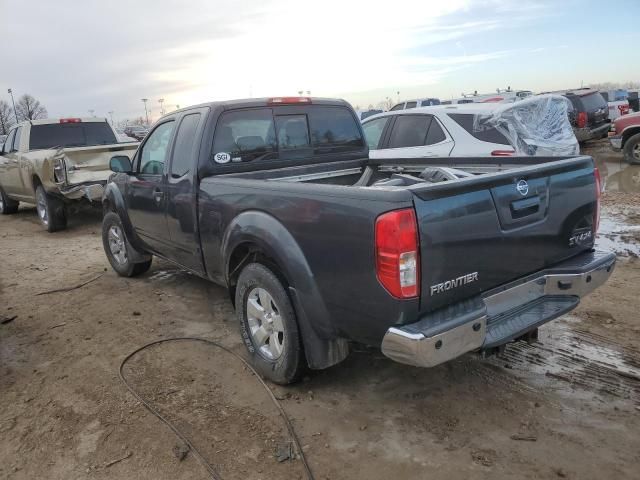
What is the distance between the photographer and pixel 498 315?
2.97m

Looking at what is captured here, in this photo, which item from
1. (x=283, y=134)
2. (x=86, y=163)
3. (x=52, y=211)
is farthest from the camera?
(x=52, y=211)

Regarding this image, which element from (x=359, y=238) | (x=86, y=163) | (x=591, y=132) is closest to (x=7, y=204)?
(x=86, y=163)

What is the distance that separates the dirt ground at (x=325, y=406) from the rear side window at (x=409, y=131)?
356cm

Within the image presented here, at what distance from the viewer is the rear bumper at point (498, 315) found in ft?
8.37

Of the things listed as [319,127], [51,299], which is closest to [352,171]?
[319,127]

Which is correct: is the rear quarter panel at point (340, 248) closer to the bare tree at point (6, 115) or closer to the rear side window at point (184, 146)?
the rear side window at point (184, 146)

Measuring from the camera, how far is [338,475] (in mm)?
2684

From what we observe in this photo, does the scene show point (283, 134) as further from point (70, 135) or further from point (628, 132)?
point (628, 132)

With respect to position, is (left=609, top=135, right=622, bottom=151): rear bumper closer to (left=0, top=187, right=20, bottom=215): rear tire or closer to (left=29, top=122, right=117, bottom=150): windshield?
(left=29, top=122, right=117, bottom=150): windshield

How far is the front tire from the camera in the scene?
10.8ft

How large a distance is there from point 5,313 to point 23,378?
1.76 meters

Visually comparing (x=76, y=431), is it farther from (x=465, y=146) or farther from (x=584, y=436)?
(x=465, y=146)

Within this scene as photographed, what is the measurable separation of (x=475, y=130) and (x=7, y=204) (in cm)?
1043

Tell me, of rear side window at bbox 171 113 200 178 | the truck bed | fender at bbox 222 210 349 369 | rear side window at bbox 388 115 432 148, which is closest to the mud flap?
fender at bbox 222 210 349 369
